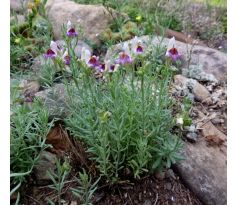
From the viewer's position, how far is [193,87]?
2.92 meters

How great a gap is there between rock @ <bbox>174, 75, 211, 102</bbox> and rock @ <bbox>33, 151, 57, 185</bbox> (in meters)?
1.17

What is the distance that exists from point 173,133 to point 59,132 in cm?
62

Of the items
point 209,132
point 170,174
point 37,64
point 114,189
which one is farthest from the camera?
point 37,64

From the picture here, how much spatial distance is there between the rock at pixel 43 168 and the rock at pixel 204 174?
65 cm

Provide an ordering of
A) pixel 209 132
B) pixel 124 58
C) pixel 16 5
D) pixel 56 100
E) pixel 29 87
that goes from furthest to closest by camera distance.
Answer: pixel 16 5 → pixel 29 87 → pixel 209 132 → pixel 56 100 → pixel 124 58

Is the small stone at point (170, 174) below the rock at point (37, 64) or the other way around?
below

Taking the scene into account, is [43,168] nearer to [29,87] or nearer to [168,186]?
[168,186]

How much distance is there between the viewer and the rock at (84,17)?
12.2 ft

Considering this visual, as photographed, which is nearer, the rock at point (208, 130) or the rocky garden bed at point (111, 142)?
the rocky garden bed at point (111, 142)

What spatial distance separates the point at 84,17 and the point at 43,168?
83.7 inches

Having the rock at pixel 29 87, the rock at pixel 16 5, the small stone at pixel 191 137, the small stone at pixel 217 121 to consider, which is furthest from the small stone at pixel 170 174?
the rock at pixel 16 5

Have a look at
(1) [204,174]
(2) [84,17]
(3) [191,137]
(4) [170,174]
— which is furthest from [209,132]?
(2) [84,17]

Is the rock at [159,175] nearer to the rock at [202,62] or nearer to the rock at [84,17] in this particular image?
the rock at [202,62]
